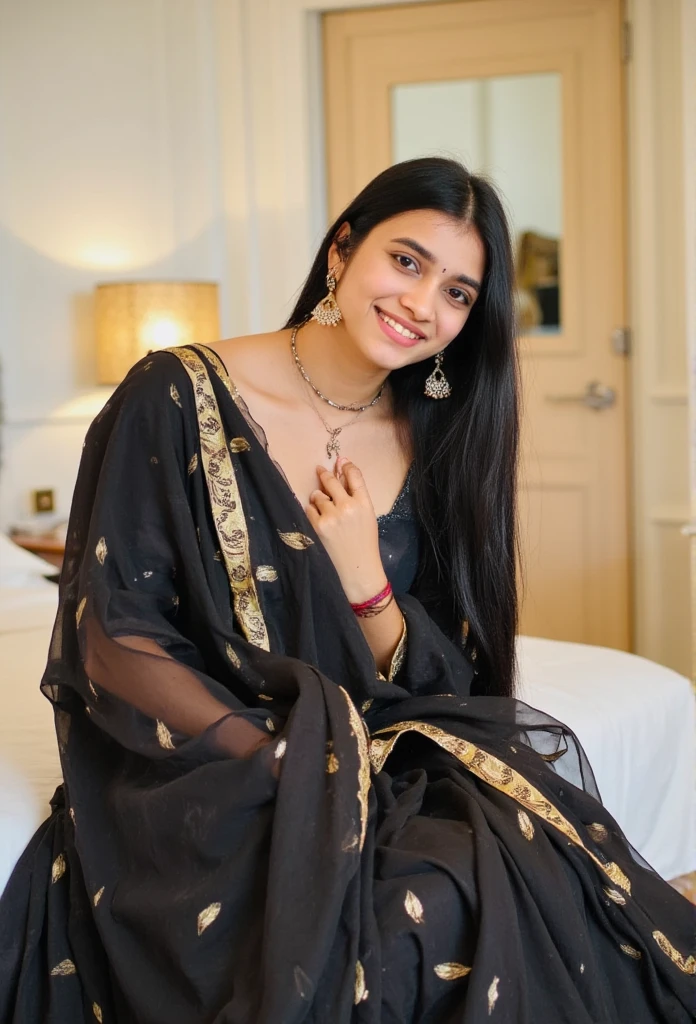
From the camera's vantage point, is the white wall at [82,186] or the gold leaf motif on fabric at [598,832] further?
the white wall at [82,186]

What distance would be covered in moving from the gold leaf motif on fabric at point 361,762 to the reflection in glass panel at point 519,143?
9.65 feet

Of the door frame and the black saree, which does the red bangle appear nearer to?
the black saree

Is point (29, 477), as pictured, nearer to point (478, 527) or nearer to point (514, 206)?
point (514, 206)

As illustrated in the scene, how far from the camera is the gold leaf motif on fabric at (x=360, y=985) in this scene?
1300mm

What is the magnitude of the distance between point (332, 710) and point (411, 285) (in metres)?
0.64

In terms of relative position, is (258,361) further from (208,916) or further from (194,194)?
(194,194)

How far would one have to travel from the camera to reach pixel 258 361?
1.90m

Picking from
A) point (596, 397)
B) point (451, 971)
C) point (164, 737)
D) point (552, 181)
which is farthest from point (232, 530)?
point (552, 181)

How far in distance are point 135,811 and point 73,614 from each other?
28 centimetres

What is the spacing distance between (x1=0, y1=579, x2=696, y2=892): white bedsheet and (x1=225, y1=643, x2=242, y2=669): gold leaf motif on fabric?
0.41 metres

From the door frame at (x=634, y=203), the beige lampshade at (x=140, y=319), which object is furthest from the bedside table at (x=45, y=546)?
the door frame at (x=634, y=203)

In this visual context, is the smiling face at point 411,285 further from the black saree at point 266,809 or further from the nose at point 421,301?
the black saree at point 266,809

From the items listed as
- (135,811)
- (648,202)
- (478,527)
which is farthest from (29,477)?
(135,811)

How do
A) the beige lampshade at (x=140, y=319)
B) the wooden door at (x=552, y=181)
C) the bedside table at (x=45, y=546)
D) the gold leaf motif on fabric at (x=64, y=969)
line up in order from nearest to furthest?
the gold leaf motif on fabric at (x=64, y=969)
the bedside table at (x=45, y=546)
the beige lampshade at (x=140, y=319)
the wooden door at (x=552, y=181)
